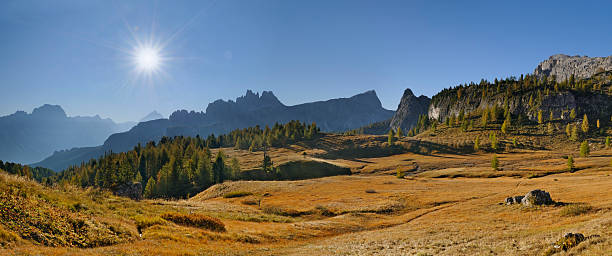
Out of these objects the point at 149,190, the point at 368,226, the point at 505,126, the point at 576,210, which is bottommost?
the point at 149,190

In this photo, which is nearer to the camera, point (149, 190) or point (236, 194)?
point (236, 194)

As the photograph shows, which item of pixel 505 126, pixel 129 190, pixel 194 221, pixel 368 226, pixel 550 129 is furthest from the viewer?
pixel 505 126

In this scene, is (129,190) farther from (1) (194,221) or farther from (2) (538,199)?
(2) (538,199)

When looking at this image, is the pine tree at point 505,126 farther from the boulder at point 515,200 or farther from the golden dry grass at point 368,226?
the boulder at point 515,200

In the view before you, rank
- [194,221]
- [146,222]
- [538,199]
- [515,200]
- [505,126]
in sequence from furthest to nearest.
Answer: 1. [505,126]
2. [515,200]
3. [538,199]
4. [194,221]
5. [146,222]

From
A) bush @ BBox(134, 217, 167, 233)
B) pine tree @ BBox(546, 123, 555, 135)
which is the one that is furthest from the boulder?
pine tree @ BBox(546, 123, 555, 135)

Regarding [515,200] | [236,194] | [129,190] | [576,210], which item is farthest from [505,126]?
[129,190]

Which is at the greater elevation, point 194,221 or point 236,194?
point 194,221

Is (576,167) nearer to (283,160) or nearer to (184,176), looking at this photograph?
(283,160)

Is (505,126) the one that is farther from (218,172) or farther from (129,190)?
(129,190)

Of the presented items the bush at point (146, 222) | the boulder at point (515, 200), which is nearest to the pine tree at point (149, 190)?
the bush at point (146, 222)

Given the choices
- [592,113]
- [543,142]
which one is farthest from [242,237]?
[592,113]

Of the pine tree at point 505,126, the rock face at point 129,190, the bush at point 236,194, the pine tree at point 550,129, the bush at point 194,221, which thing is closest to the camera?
the bush at point 194,221

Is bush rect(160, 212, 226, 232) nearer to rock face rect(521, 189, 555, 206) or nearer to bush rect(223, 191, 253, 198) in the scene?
rock face rect(521, 189, 555, 206)
